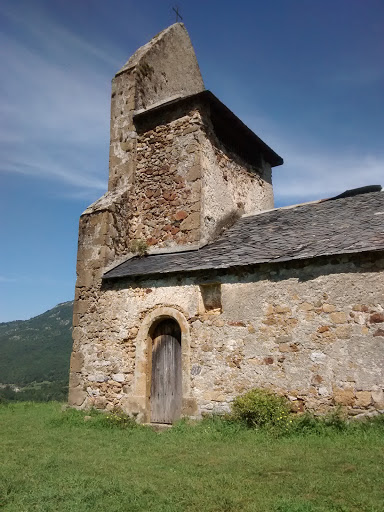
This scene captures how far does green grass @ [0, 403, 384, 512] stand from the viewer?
11.6 feet

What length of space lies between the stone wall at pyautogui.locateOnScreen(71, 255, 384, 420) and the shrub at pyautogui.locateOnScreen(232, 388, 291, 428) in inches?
9.7

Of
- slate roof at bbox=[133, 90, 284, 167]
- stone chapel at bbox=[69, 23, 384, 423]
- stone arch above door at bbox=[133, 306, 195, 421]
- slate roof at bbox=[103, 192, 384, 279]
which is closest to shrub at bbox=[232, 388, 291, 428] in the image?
stone chapel at bbox=[69, 23, 384, 423]

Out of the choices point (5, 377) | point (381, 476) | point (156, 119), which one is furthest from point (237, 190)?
point (5, 377)

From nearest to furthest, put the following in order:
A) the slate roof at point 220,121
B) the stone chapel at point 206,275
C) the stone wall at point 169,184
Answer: the stone chapel at point 206,275 < the stone wall at point 169,184 < the slate roof at point 220,121

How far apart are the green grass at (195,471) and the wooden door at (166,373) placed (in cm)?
105

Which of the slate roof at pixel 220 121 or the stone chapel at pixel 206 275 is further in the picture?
the slate roof at pixel 220 121

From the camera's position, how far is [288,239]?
7.84 metres

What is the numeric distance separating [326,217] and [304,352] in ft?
10.6

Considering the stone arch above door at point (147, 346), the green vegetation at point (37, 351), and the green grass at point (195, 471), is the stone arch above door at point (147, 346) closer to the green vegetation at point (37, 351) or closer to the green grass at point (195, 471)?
the green grass at point (195, 471)

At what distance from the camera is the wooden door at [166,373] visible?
8.07m

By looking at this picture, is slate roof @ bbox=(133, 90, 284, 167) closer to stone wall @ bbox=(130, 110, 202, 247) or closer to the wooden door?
stone wall @ bbox=(130, 110, 202, 247)

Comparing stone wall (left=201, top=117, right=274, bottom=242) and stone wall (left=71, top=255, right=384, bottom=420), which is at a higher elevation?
stone wall (left=201, top=117, right=274, bottom=242)

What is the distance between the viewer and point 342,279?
Result: 653 centimetres

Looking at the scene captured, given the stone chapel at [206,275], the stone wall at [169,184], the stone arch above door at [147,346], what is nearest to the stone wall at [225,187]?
the stone chapel at [206,275]
